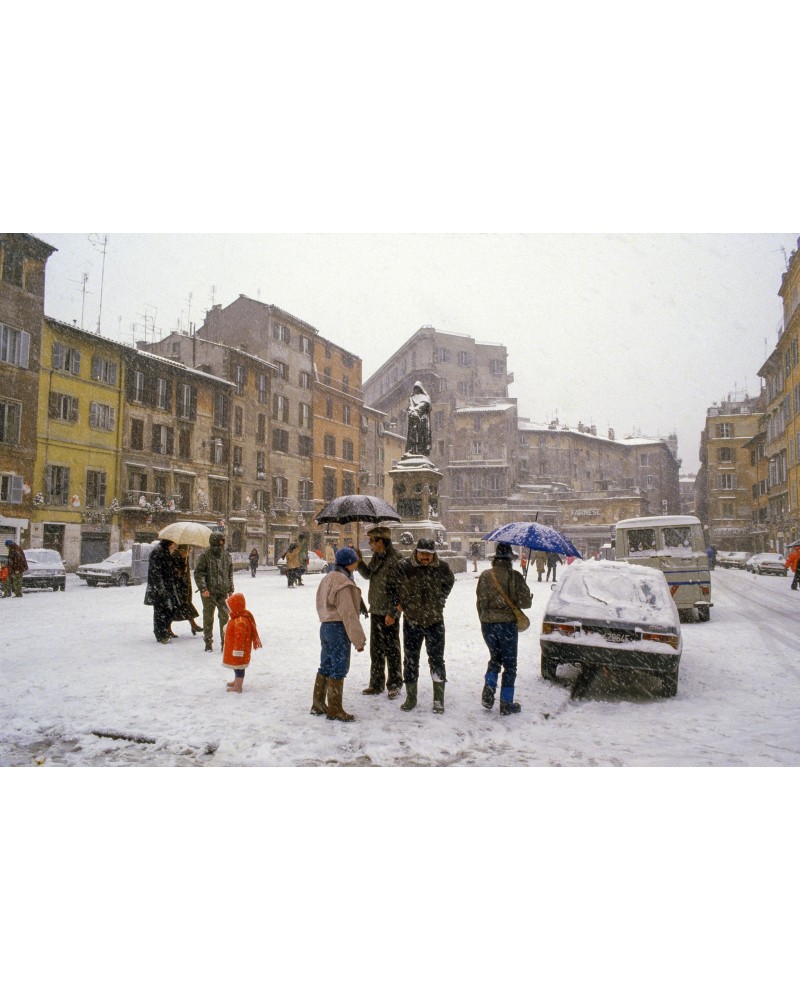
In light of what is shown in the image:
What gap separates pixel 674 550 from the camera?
791 cm

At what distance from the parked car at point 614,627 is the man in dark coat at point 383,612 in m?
1.43

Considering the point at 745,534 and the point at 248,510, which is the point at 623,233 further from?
the point at 248,510

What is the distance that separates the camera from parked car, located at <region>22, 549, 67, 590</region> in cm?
618

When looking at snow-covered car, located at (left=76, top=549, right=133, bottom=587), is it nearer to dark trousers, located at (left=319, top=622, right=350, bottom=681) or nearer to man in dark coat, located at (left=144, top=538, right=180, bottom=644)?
man in dark coat, located at (left=144, top=538, right=180, bottom=644)

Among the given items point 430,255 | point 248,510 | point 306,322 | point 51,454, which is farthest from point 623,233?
point 51,454

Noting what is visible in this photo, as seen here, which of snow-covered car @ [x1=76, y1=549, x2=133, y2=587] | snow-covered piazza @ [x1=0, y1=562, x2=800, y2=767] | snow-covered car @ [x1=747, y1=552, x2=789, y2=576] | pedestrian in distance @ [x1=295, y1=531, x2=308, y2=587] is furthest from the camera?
snow-covered car @ [x1=747, y1=552, x2=789, y2=576]

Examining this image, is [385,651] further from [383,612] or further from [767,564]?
[767,564]

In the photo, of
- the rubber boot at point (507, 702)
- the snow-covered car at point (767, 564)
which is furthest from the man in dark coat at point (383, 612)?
the snow-covered car at point (767, 564)

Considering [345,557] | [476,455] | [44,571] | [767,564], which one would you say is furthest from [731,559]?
[44,571]

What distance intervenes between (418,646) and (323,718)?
35.8 inches

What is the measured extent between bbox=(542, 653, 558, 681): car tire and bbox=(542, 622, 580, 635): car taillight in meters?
0.31

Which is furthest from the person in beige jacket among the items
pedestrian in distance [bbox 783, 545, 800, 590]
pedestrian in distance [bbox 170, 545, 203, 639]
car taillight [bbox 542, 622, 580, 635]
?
pedestrian in distance [bbox 783, 545, 800, 590]

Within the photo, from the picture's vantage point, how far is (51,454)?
21.1ft

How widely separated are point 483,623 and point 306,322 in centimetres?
432
